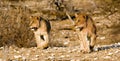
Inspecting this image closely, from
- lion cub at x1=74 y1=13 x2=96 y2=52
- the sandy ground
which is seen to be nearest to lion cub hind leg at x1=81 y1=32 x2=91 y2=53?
lion cub at x1=74 y1=13 x2=96 y2=52

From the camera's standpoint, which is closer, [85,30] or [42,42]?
[85,30]

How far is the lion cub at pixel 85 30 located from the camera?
493 inches

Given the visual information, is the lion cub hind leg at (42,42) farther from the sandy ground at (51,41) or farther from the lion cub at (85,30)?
the lion cub at (85,30)

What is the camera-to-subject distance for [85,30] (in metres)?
12.6

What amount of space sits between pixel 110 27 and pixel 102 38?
150 inches

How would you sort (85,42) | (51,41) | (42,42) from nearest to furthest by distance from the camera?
(85,42) < (42,42) < (51,41)

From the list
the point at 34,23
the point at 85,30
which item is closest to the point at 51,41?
the point at 34,23

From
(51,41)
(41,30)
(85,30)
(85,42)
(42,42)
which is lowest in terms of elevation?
(51,41)

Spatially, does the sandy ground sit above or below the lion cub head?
below

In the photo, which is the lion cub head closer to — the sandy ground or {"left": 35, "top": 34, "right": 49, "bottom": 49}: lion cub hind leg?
{"left": 35, "top": 34, "right": 49, "bottom": 49}: lion cub hind leg

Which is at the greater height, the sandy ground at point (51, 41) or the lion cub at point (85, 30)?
the lion cub at point (85, 30)

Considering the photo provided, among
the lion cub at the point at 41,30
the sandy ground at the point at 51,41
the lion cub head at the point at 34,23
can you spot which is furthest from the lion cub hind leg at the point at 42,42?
the lion cub head at the point at 34,23

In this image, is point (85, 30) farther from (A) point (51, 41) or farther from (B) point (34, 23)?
(A) point (51, 41)

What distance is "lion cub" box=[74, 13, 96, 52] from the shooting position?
1253cm
